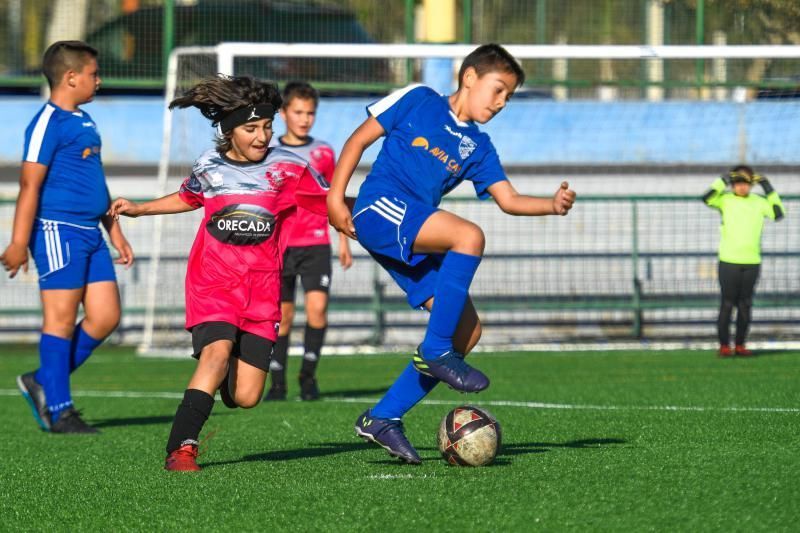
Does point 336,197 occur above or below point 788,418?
above

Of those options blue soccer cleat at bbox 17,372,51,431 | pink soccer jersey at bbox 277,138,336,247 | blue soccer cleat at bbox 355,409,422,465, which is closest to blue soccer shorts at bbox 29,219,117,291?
blue soccer cleat at bbox 17,372,51,431

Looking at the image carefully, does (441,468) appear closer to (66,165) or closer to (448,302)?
(448,302)

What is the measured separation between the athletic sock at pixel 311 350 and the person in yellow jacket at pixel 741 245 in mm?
4990

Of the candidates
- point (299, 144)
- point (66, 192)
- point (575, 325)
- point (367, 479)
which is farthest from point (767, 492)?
point (575, 325)

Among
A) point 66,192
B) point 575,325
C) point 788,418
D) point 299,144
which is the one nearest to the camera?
point 788,418

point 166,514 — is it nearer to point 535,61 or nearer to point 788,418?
point 788,418

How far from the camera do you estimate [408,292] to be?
19.6 feet

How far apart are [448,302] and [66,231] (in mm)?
3200

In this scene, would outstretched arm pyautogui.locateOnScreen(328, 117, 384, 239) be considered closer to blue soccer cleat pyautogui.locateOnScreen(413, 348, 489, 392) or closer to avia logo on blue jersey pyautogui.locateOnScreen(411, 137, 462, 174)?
avia logo on blue jersey pyautogui.locateOnScreen(411, 137, 462, 174)

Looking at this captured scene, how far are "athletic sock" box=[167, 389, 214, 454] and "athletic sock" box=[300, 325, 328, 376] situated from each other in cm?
401

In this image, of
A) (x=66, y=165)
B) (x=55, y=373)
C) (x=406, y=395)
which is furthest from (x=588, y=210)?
(x=406, y=395)

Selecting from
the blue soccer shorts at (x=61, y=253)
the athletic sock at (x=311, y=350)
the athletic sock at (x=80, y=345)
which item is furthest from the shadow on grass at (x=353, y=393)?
the blue soccer shorts at (x=61, y=253)

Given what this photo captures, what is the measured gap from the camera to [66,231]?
25.9 feet

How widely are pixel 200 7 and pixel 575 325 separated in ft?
20.5
